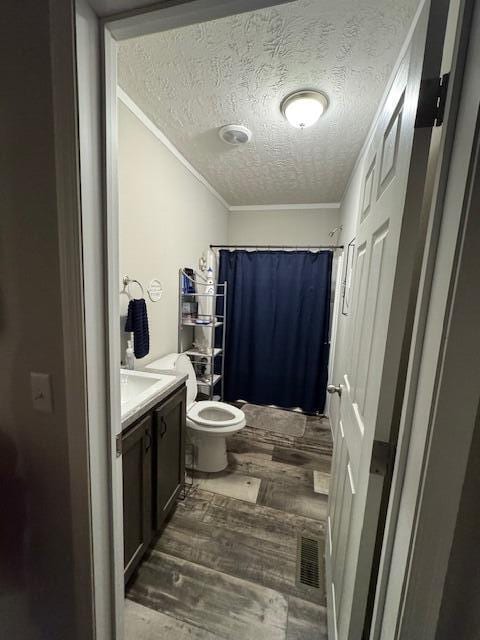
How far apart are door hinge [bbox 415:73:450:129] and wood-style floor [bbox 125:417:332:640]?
6.16ft

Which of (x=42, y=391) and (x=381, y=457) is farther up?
(x=42, y=391)

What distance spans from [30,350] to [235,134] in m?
1.86

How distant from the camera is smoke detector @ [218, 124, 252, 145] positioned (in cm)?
177

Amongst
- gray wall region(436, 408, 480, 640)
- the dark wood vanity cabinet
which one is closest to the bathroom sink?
the dark wood vanity cabinet

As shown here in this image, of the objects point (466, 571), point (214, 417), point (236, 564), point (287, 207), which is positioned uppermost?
point (287, 207)

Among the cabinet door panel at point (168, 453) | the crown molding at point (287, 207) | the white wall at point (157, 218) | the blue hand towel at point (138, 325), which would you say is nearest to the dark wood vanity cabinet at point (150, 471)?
the cabinet door panel at point (168, 453)

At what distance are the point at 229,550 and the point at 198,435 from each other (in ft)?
2.33

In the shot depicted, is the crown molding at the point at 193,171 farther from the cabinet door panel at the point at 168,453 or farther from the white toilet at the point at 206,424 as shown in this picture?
the cabinet door panel at the point at 168,453

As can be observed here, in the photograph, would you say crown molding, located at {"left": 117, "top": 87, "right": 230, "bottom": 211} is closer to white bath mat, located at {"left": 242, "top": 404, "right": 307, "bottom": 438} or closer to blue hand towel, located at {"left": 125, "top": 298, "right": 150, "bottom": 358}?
blue hand towel, located at {"left": 125, "top": 298, "right": 150, "bottom": 358}

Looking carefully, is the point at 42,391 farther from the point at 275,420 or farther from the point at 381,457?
the point at 275,420

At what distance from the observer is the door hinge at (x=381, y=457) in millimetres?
666

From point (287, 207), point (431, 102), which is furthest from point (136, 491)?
point (287, 207)

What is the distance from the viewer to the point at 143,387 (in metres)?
1.54

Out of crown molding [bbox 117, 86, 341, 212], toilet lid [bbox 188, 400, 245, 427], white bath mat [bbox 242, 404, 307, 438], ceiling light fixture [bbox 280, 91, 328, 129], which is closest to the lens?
ceiling light fixture [bbox 280, 91, 328, 129]
